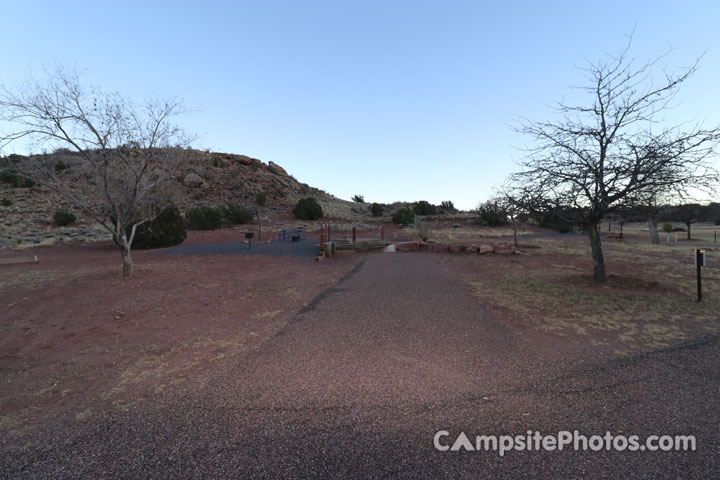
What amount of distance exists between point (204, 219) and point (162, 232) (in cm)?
1188

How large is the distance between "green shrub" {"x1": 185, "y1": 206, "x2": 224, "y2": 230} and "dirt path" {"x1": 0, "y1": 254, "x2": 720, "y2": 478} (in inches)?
1193

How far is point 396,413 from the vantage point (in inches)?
116

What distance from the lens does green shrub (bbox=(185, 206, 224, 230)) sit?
31.2 meters

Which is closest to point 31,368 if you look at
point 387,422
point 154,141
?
point 387,422

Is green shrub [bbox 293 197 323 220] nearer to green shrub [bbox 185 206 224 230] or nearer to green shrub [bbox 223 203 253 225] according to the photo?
green shrub [bbox 223 203 253 225]

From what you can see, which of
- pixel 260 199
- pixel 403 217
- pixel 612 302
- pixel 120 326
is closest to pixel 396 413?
pixel 120 326

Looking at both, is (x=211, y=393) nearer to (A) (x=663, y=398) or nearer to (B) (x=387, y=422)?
(B) (x=387, y=422)

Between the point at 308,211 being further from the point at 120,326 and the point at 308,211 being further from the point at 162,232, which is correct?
the point at 120,326

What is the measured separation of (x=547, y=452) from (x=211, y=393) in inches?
123

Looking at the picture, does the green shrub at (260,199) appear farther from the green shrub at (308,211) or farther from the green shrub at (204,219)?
the green shrub at (204,219)

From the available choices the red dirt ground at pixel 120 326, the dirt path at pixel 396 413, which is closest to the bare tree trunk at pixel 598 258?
the dirt path at pixel 396 413

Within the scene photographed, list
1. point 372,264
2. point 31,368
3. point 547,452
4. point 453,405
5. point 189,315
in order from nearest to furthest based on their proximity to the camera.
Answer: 1. point 547,452
2. point 453,405
3. point 31,368
4. point 189,315
5. point 372,264

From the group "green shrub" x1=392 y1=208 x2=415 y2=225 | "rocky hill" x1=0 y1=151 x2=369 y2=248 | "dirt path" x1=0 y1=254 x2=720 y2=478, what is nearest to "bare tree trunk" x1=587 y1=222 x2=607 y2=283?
"dirt path" x1=0 y1=254 x2=720 y2=478

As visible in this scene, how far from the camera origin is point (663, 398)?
3121 millimetres
